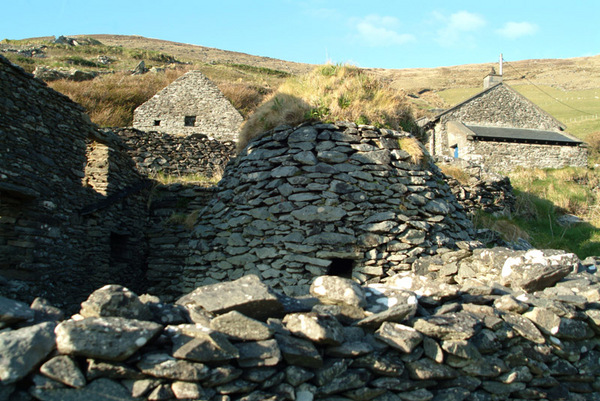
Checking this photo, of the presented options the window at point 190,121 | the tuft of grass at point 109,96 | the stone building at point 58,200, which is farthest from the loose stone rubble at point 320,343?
the tuft of grass at point 109,96

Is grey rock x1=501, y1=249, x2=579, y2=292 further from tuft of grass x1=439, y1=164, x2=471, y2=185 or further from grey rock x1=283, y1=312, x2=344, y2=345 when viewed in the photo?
tuft of grass x1=439, y1=164, x2=471, y2=185

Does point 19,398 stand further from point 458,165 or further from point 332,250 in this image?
point 458,165

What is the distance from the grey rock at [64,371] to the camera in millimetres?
2270

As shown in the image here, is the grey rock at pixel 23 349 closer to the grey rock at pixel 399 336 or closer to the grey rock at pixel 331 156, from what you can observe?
the grey rock at pixel 399 336

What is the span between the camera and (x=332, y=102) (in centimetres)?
702

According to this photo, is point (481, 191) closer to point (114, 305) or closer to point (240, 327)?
point (240, 327)

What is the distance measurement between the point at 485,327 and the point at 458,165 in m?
11.5

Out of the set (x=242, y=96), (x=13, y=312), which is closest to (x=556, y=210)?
(x=13, y=312)

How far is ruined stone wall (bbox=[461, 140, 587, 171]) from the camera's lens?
22.3 meters

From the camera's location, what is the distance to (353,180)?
6.31 metres

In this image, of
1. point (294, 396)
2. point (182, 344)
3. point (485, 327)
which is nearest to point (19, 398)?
point (182, 344)

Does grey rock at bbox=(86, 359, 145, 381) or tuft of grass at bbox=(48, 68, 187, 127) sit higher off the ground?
tuft of grass at bbox=(48, 68, 187, 127)

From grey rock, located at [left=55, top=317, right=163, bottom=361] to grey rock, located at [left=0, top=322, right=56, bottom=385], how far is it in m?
0.07

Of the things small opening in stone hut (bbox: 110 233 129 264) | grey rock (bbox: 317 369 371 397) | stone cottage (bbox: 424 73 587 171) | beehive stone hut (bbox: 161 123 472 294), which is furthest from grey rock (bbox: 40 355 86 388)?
stone cottage (bbox: 424 73 587 171)
